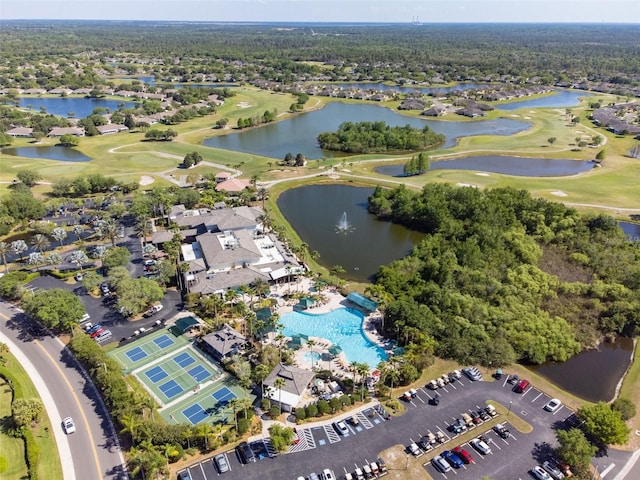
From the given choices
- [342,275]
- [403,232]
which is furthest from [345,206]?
[342,275]

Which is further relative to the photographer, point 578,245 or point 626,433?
point 578,245

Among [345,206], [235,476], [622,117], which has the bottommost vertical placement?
[235,476]

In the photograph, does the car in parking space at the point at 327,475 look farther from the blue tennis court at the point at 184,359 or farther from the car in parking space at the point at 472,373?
the blue tennis court at the point at 184,359

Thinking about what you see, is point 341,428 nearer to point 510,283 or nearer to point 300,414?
point 300,414

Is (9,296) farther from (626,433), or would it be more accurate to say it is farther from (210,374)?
(626,433)

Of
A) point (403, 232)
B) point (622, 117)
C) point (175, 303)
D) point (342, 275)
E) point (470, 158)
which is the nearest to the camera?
point (175, 303)

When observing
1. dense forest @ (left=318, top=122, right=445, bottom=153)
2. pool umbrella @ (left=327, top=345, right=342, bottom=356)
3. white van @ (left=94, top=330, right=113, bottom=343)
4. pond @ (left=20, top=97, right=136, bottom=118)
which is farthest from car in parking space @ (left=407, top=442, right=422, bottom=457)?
pond @ (left=20, top=97, right=136, bottom=118)

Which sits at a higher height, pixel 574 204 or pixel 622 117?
pixel 622 117

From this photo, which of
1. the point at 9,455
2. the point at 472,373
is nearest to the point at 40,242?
the point at 9,455
